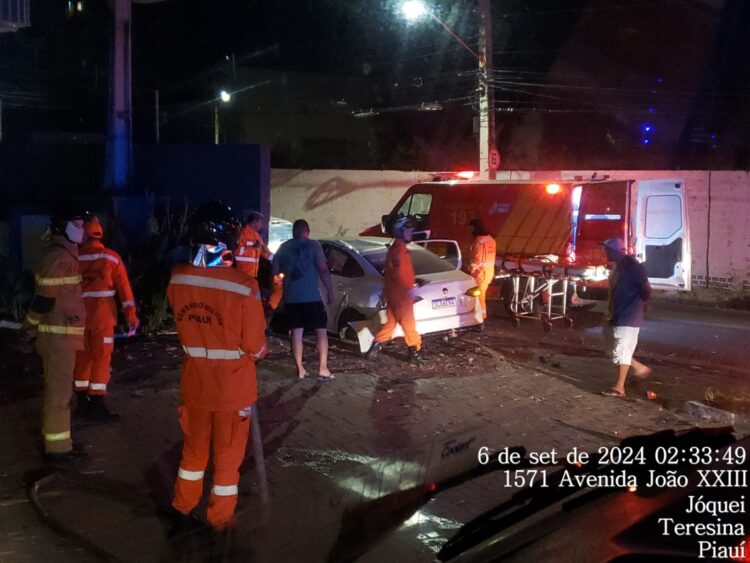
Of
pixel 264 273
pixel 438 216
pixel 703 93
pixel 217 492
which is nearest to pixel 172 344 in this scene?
pixel 264 273

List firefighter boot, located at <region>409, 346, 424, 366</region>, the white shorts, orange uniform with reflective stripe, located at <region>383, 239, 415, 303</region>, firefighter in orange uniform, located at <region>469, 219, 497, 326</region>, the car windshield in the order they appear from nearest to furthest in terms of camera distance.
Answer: the white shorts, orange uniform with reflective stripe, located at <region>383, 239, 415, 303</region>, firefighter boot, located at <region>409, 346, 424, 366</region>, the car windshield, firefighter in orange uniform, located at <region>469, 219, 497, 326</region>

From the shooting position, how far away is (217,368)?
15.2 feet

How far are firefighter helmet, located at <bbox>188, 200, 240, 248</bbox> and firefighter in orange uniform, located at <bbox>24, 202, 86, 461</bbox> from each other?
170 cm

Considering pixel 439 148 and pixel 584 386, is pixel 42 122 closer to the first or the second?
pixel 439 148

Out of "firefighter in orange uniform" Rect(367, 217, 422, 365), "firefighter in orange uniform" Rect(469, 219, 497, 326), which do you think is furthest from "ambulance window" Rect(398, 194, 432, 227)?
"firefighter in orange uniform" Rect(367, 217, 422, 365)

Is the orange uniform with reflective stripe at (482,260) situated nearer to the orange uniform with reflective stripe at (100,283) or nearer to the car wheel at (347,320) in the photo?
the car wheel at (347,320)

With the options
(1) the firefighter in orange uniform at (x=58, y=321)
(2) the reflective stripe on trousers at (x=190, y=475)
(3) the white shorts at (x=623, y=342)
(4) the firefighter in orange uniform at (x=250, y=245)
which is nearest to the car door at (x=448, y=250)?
(4) the firefighter in orange uniform at (x=250, y=245)

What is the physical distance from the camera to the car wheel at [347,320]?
10.4m

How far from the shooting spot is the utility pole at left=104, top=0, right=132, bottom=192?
13234 mm

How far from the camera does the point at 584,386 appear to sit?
898cm

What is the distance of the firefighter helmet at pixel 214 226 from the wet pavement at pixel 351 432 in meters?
1.55

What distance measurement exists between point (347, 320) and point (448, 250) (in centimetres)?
410

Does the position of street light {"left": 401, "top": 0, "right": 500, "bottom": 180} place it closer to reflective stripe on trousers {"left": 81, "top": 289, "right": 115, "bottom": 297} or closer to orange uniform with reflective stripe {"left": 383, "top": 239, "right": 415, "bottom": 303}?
orange uniform with reflective stripe {"left": 383, "top": 239, "right": 415, "bottom": 303}

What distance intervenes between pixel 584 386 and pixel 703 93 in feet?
65.8
